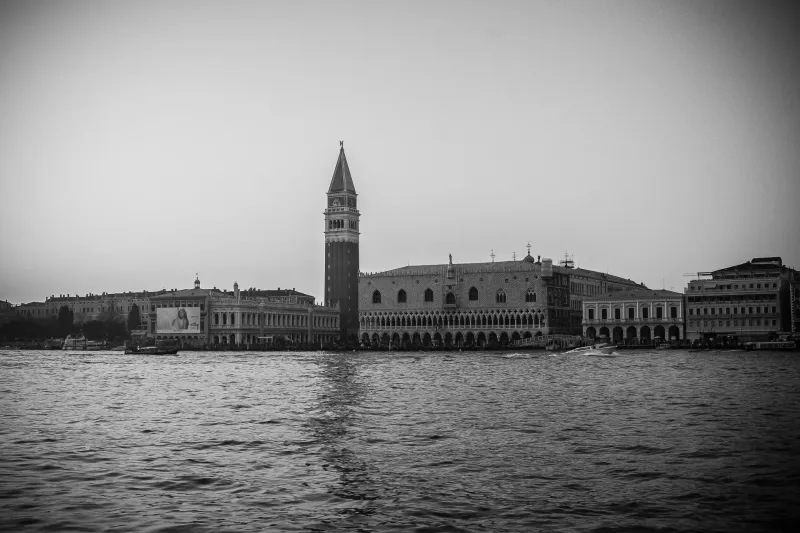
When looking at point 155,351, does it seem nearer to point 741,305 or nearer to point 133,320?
point 133,320

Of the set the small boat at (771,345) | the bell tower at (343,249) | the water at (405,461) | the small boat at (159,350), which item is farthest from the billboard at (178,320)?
the water at (405,461)

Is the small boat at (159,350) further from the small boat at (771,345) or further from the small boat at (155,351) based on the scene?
the small boat at (771,345)

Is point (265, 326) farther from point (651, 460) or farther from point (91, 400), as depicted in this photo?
point (651, 460)

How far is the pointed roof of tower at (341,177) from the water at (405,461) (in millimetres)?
106230

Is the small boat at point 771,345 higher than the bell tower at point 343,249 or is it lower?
lower

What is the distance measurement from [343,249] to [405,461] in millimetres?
122595

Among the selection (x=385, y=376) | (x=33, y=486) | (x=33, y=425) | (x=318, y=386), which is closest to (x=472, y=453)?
(x=33, y=486)

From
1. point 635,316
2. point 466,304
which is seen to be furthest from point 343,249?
point 635,316

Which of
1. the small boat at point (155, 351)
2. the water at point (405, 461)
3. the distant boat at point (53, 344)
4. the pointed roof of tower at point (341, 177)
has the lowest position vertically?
the water at point (405, 461)

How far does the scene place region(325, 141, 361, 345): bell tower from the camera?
476 ft

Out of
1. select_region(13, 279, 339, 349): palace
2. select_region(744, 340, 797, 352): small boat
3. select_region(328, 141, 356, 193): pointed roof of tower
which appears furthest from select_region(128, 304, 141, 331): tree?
select_region(744, 340, 797, 352): small boat

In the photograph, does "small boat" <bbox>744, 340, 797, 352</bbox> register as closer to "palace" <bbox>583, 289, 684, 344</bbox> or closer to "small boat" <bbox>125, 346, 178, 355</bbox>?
"palace" <bbox>583, 289, 684, 344</bbox>

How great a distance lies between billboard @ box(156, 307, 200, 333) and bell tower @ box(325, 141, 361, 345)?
2235 centimetres

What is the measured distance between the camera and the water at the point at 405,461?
16.5 meters
